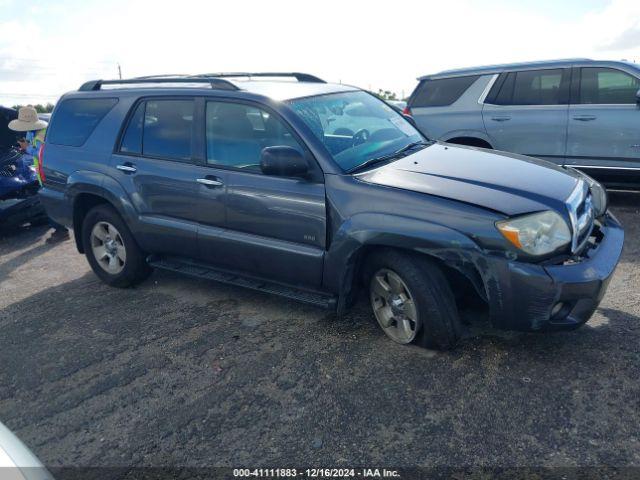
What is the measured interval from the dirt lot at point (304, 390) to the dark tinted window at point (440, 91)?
11.3 ft

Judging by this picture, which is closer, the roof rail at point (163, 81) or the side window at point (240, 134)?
the side window at point (240, 134)

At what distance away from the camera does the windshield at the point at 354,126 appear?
377cm

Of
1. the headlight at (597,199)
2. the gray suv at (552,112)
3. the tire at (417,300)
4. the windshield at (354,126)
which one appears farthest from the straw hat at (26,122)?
the headlight at (597,199)

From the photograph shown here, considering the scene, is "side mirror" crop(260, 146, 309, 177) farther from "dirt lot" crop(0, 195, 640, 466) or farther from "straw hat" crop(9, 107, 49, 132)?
"straw hat" crop(9, 107, 49, 132)

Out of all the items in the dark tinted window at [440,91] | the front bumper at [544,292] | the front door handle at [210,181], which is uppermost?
the dark tinted window at [440,91]

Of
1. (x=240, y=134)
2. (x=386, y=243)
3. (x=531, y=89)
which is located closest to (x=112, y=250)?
(x=240, y=134)

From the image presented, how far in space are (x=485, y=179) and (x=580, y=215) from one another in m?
0.60

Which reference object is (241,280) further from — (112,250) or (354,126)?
(112,250)

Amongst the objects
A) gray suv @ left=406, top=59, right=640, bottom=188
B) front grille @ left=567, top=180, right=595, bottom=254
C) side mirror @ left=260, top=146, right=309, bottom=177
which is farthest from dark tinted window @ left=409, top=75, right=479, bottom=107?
side mirror @ left=260, top=146, right=309, bottom=177

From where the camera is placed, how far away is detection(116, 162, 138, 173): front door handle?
15.0 ft

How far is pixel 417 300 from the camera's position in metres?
3.31

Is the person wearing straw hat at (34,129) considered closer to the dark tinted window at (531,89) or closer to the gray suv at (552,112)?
the gray suv at (552,112)

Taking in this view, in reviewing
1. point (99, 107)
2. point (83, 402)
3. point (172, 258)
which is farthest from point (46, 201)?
point (83, 402)

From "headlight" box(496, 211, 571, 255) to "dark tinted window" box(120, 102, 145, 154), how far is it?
3094 millimetres
